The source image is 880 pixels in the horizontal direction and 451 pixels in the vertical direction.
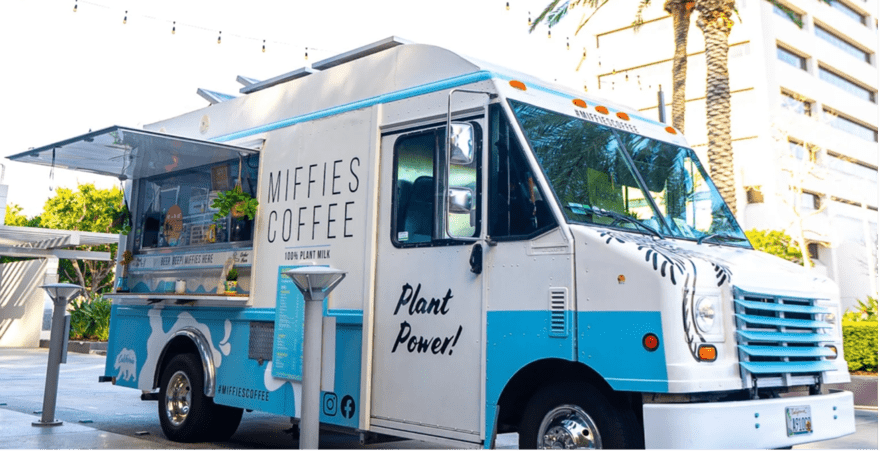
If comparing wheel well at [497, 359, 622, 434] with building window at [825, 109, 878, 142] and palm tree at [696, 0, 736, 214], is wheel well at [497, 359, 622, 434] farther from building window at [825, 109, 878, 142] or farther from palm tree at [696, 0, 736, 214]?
building window at [825, 109, 878, 142]

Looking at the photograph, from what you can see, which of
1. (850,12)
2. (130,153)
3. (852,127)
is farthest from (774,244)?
(850,12)

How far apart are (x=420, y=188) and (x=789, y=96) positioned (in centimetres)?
4073

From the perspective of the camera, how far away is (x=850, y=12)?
48594 mm

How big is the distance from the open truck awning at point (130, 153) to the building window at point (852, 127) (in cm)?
4319

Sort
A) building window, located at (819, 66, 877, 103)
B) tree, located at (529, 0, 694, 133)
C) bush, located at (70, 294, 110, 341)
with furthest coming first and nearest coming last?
1. building window, located at (819, 66, 877, 103)
2. bush, located at (70, 294, 110, 341)
3. tree, located at (529, 0, 694, 133)

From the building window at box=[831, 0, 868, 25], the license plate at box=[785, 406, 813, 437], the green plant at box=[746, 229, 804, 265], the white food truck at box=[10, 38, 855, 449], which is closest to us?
the white food truck at box=[10, 38, 855, 449]

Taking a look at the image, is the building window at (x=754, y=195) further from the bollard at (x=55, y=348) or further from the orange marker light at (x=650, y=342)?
the orange marker light at (x=650, y=342)

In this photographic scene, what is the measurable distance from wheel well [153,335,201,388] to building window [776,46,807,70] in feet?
130

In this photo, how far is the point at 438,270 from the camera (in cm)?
602

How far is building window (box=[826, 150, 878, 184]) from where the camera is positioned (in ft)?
145

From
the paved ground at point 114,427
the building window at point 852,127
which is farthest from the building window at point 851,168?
the paved ground at point 114,427

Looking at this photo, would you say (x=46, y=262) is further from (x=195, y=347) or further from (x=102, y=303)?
(x=195, y=347)

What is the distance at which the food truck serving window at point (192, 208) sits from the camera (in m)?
7.99

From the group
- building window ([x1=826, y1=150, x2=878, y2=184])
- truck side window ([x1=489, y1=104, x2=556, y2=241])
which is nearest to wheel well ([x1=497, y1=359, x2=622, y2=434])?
truck side window ([x1=489, y1=104, x2=556, y2=241])
